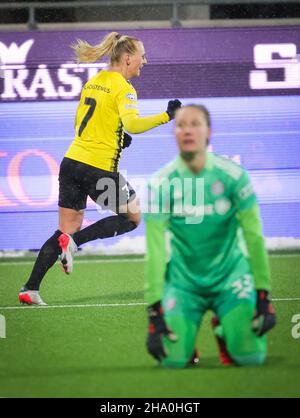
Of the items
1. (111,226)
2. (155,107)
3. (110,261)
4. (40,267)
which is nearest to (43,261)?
(40,267)

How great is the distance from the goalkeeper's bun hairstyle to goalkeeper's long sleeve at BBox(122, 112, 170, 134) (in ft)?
1.95

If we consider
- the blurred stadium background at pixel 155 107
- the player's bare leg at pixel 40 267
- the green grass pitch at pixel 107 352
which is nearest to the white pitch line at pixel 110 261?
the blurred stadium background at pixel 155 107

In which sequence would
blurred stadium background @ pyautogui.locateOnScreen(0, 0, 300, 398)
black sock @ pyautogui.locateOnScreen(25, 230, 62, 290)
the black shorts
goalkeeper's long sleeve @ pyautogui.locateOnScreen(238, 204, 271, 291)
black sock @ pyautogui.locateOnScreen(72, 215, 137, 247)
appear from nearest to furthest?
goalkeeper's long sleeve @ pyautogui.locateOnScreen(238, 204, 271, 291) < black sock @ pyautogui.locateOnScreen(25, 230, 62, 290) < the black shorts < black sock @ pyautogui.locateOnScreen(72, 215, 137, 247) < blurred stadium background @ pyautogui.locateOnScreen(0, 0, 300, 398)

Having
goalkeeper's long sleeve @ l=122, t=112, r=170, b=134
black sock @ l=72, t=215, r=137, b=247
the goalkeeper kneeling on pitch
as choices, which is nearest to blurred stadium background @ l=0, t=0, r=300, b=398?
black sock @ l=72, t=215, r=137, b=247

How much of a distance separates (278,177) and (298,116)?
2.18ft

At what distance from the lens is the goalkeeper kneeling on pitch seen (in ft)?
15.1

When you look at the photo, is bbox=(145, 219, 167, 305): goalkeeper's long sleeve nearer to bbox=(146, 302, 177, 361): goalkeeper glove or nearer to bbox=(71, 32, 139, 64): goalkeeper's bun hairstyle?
bbox=(146, 302, 177, 361): goalkeeper glove

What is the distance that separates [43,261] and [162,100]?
3569 millimetres

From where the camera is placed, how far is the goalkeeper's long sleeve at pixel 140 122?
6844mm

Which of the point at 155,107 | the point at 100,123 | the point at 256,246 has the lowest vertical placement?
the point at 256,246

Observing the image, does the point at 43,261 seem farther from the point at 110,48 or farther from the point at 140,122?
the point at 110,48

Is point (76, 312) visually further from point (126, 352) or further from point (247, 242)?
point (247, 242)

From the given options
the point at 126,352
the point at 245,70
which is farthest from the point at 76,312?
the point at 245,70

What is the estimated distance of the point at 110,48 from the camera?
7363mm
